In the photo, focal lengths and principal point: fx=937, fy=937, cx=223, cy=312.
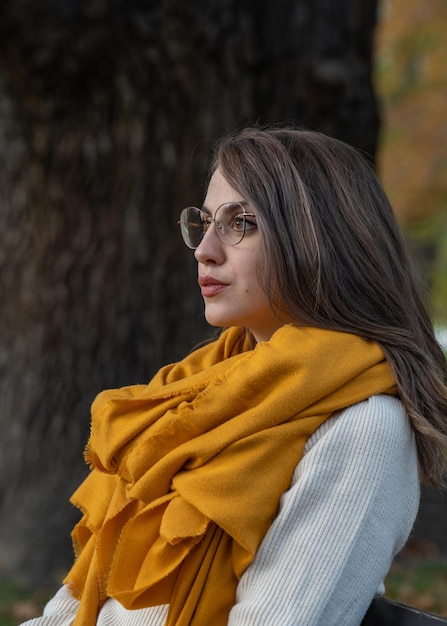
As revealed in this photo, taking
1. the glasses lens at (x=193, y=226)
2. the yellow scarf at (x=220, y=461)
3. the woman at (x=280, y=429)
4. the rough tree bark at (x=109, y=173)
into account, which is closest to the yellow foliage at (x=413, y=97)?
the rough tree bark at (x=109, y=173)

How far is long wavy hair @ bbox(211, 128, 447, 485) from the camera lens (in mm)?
2229

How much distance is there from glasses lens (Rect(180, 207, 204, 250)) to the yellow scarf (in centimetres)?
41

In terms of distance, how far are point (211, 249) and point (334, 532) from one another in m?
0.75

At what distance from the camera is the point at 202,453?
2.10 m

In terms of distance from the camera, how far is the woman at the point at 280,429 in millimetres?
2014

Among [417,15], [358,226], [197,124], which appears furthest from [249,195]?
[417,15]

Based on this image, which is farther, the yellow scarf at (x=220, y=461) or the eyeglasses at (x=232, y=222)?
the eyeglasses at (x=232, y=222)

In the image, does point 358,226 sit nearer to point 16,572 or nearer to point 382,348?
point 382,348

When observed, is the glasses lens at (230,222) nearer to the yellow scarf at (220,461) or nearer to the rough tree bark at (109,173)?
the yellow scarf at (220,461)

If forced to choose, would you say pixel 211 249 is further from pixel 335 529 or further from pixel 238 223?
Result: pixel 335 529

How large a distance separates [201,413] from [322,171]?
0.68 metres

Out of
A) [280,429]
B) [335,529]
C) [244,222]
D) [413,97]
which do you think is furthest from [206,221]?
[413,97]

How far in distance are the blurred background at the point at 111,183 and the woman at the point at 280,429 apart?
228 cm

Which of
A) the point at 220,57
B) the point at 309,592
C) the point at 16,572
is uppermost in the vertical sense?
the point at 220,57
